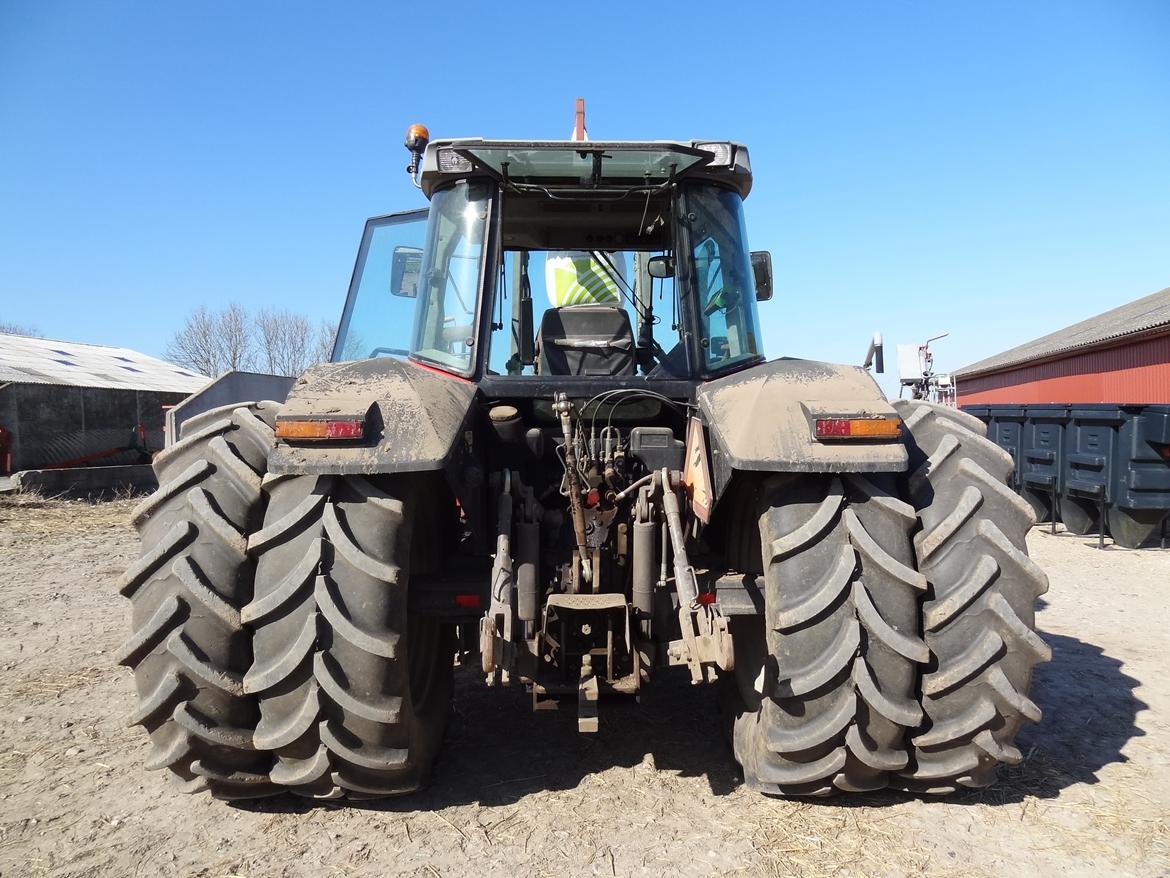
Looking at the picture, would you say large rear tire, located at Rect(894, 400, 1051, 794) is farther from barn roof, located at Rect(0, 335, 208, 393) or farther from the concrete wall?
barn roof, located at Rect(0, 335, 208, 393)

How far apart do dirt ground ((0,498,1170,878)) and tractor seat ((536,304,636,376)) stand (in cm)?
165

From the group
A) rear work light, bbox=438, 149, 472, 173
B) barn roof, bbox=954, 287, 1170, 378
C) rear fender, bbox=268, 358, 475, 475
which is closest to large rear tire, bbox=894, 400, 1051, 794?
rear fender, bbox=268, 358, 475, 475

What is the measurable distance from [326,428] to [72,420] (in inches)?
517

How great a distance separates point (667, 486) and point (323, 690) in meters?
1.36

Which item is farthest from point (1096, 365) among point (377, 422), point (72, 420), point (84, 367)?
point (84, 367)

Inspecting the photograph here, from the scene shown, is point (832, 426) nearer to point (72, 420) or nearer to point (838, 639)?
point (838, 639)

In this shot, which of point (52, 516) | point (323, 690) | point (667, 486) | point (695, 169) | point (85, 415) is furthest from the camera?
point (85, 415)

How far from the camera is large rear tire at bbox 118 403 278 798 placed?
246 cm

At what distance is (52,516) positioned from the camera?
10039 millimetres

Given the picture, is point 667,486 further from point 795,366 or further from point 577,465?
point 795,366

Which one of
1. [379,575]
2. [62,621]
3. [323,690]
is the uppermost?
[379,575]

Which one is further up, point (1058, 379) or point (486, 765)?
point (1058, 379)

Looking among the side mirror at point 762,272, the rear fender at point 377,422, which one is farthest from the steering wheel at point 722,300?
the rear fender at point 377,422

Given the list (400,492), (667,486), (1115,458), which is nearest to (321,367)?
(400,492)
